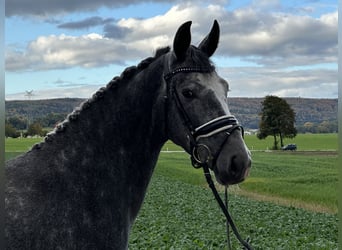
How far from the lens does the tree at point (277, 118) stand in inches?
3514

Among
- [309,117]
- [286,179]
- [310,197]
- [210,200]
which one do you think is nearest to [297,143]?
[309,117]

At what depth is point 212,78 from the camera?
3705mm

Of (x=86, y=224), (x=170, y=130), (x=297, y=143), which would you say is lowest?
(x=297, y=143)

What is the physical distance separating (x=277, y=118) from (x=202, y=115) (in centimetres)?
8812

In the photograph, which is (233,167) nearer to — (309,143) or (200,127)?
(200,127)

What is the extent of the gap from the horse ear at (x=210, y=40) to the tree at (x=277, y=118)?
86733mm

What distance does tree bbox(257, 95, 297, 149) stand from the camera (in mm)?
89250

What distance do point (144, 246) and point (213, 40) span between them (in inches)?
356

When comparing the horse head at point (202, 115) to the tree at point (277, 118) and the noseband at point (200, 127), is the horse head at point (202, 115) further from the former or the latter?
the tree at point (277, 118)

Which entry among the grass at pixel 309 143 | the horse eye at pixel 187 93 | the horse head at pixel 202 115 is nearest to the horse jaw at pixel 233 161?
the horse head at pixel 202 115

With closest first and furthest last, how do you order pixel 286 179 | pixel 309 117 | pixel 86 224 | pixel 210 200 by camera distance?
pixel 86 224 → pixel 210 200 → pixel 286 179 → pixel 309 117

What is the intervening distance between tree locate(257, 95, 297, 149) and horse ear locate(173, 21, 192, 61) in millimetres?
87000

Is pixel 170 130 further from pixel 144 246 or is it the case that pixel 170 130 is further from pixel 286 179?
pixel 286 179

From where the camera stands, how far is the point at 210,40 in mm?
4008
